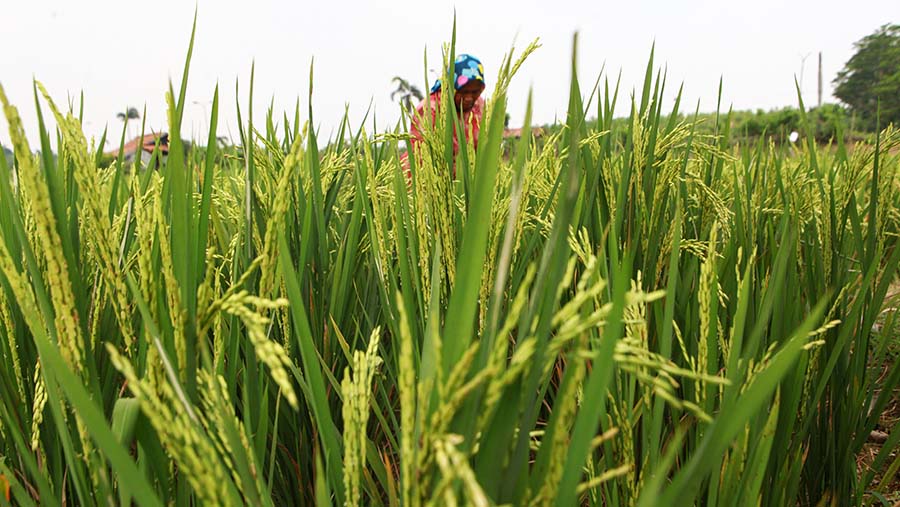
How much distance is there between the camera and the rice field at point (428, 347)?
0.36m

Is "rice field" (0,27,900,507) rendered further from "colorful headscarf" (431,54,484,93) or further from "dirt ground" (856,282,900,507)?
"colorful headscarf" (431,54,484,93)

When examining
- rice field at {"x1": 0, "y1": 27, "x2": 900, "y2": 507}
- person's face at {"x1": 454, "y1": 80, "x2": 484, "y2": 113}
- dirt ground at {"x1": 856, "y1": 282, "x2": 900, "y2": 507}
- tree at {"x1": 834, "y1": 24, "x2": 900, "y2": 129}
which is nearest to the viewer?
rice field at {"x1": 0, "y1": 27, "x2": 900, "y2": 507}

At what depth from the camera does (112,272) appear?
1.56 ft

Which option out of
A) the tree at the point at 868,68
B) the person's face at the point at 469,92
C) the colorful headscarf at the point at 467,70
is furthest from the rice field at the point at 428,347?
the tree at the point at 868,68

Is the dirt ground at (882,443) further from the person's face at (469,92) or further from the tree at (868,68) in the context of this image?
the tree at (868,68)

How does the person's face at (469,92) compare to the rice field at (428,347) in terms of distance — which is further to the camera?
the person's face at (469,92)

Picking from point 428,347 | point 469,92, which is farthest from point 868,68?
point 428,347

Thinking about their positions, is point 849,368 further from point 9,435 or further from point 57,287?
point 9,435

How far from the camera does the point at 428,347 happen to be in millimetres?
487

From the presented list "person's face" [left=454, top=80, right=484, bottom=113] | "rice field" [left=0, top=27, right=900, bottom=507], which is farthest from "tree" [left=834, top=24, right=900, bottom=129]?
"rice field" [left=0, top=27, right=900, bottom=507]

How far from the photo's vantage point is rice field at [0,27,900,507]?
0.36 m

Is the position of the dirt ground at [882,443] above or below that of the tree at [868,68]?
below

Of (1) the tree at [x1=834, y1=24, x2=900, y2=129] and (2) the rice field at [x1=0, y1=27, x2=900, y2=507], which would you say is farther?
(1) the tree at [x1=834, y1=24, x2=900, y2=129]

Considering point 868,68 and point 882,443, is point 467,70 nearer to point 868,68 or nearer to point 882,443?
point 882,443
